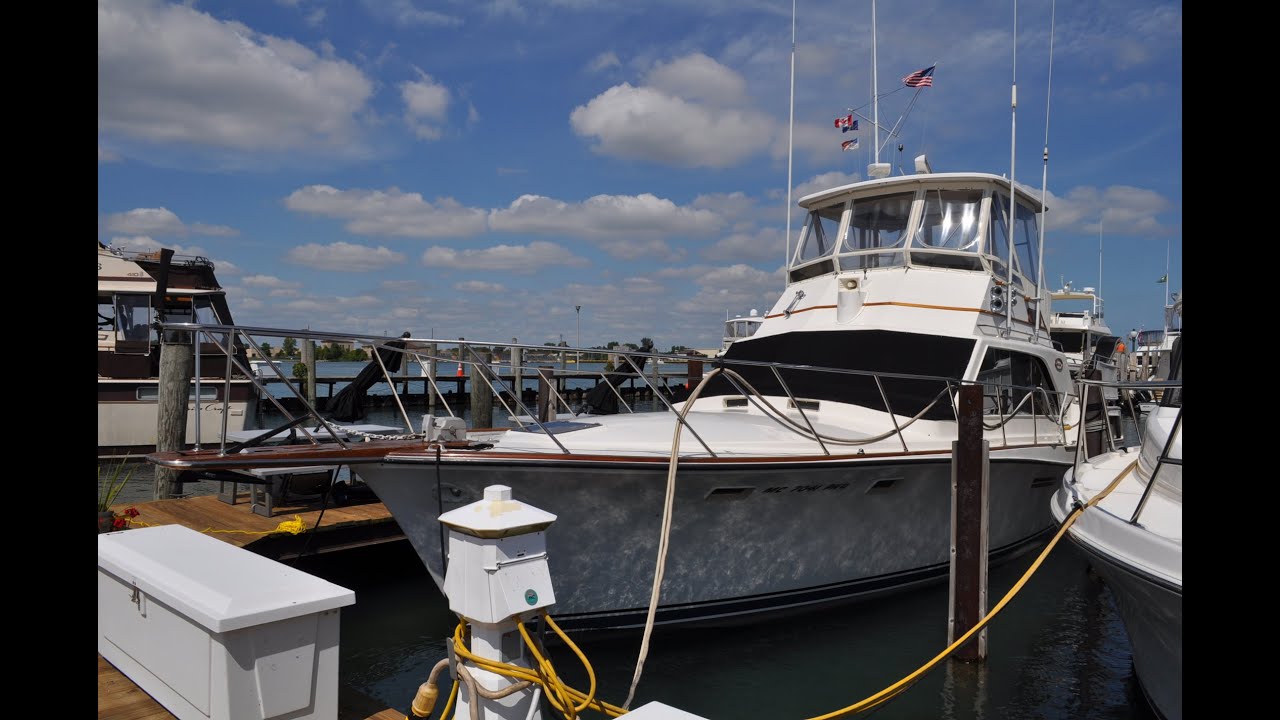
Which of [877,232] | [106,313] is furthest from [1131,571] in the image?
[106,313]

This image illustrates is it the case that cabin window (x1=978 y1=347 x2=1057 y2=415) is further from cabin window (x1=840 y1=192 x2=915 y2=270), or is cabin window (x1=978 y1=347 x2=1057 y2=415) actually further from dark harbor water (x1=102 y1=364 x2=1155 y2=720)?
dark harbor water (x1=102 y1=364 x2=1155 y2=720)

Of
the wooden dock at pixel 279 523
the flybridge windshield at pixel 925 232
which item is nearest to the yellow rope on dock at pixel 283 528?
the wooden dock at pixel 279 523

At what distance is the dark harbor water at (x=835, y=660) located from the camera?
5668 mm

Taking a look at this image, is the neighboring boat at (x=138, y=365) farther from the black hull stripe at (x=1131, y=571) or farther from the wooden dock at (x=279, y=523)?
the black hull stripe at (x=1131, y=571)

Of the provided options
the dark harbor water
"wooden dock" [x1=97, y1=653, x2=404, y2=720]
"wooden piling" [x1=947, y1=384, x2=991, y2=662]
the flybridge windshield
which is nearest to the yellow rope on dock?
the dark harbor water

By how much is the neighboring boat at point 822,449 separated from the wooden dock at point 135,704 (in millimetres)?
1065

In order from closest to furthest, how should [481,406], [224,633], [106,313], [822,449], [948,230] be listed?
1. [224,633]
2. [822,449]
3. [948,230]
4. [481,406]
5. [106,313]

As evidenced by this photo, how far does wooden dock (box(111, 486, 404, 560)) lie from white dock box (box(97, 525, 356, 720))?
336cm

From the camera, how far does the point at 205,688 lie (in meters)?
3.32

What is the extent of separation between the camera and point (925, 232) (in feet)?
29.2

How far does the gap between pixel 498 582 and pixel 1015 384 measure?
729cm

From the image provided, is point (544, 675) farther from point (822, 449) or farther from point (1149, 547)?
point (822, 449)

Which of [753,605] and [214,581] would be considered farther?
[753,605]
